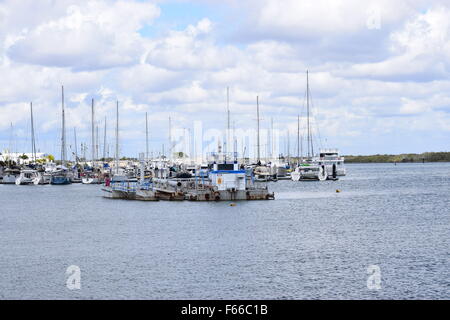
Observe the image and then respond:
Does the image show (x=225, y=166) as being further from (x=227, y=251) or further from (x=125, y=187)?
(x=227, y=251)

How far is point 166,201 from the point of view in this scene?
306 ft

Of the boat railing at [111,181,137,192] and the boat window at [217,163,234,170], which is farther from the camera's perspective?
the boat railing at [111,181,137,192]

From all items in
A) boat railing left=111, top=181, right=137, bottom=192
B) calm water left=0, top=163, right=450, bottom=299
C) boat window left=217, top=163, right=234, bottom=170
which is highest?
boat window left=217, top=163, right=234, bottom=170

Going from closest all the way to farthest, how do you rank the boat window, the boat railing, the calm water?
the calm water → the boat window → the boat railing

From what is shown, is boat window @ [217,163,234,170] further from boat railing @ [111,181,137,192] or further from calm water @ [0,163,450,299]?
boat railing @ [111,181,137,192]

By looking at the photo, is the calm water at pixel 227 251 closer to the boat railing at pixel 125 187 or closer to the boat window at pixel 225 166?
the boat window at pixel 225 166

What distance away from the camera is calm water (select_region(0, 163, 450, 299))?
36.8 meters

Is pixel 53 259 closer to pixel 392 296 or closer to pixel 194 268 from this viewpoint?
pixel 194 268

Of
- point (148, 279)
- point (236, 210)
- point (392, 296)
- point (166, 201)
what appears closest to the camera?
point (392, 296)

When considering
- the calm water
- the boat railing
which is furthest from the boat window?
the boat railing

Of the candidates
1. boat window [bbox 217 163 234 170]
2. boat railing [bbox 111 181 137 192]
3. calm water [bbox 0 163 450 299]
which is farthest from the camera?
boat railing [bbox 111 181 137 192]

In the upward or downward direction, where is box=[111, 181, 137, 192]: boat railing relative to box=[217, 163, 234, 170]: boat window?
downward
